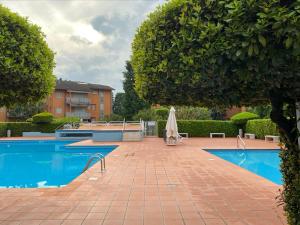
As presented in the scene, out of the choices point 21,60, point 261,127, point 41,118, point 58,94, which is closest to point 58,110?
point 58,94

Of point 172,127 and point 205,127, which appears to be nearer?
point 172,127

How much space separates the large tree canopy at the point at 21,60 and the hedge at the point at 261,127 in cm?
1994

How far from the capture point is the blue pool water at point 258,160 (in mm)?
11866

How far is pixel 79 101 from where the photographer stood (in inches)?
2223

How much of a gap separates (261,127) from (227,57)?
73.7ft

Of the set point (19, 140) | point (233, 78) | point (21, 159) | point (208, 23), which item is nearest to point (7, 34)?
point (208, 23)

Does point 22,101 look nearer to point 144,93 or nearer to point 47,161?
point 144,93

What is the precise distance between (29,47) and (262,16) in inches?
125

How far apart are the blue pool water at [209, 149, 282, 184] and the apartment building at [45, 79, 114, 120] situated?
129 ft

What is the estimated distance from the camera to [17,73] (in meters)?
3.91

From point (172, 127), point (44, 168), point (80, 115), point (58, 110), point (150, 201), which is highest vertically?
point (58, 110)

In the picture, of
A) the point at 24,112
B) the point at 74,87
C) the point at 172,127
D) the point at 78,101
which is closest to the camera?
the point at 172,127

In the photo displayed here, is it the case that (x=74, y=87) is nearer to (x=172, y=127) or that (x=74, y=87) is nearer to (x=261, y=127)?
(x=261, y=127)

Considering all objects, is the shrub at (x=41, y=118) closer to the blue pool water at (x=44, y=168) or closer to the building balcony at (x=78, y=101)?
the blue pool water at (x=44, y=168)
